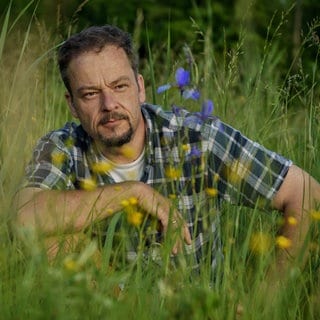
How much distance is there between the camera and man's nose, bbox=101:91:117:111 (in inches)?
123

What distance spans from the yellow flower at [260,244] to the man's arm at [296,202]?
7 cm

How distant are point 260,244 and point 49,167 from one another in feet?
2.89

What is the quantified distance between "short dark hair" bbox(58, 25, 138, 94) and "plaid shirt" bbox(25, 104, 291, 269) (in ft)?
0.77

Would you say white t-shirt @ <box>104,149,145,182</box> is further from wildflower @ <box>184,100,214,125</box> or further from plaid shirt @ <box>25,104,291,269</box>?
wildflower @ <box>184,100,214,125</box>

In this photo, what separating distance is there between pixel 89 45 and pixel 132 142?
1.08 feet

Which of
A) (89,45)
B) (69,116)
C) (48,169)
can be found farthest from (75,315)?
(69,116)

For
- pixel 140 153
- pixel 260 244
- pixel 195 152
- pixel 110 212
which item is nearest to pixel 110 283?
pixel 260 244

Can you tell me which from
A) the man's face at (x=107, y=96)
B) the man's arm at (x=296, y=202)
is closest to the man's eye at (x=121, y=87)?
the man's face at (x=107, y=96)

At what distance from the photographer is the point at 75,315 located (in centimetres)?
207

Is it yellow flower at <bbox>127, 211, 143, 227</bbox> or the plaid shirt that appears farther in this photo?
the plaid shirt

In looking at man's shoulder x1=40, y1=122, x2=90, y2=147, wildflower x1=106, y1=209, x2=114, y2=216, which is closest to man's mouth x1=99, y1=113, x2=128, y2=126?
man's shoulder x1=40, y1=122, x2=90, y2=147

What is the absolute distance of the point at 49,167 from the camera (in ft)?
10.1

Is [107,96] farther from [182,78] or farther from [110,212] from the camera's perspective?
[110,212]

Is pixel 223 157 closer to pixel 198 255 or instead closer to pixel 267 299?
pixel 198 255
